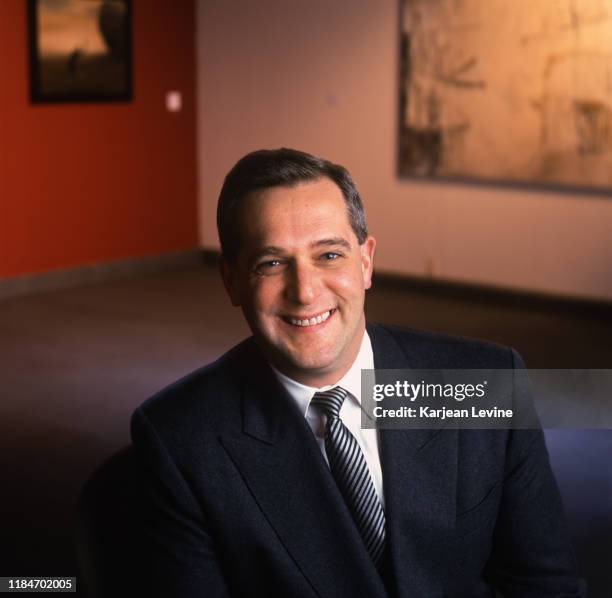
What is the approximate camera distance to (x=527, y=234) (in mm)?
7125

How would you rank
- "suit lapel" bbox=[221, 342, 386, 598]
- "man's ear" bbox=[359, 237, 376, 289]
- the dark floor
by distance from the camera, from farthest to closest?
the dark floor → "man's ear" bbox=[359, 237, 376, 289] → "suit lapel" bbox=[221, 342, 386, 598]

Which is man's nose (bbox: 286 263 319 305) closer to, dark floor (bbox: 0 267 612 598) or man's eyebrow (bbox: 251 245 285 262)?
man's eyebrow (bbox: 251 245 285 262)

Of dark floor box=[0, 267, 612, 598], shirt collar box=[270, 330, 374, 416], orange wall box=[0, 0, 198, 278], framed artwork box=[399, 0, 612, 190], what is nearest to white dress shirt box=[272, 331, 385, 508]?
shirt collar box=[270, 330, 374, 416]

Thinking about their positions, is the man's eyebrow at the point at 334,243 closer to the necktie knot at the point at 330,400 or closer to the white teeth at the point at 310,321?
the white teeth at the point at 310,321

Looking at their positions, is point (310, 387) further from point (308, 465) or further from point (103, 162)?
point (103, 162)

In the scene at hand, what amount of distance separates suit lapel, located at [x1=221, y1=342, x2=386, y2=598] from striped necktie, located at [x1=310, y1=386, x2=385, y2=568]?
1.0 inches

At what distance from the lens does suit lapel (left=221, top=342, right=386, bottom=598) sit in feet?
4.87

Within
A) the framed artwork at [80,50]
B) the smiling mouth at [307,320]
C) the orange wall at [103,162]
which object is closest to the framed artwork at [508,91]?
the orange wall at [103,162]

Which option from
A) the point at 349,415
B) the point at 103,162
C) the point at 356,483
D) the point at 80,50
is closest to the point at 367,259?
the point at 349,415

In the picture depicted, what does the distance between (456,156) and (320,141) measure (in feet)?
3.96

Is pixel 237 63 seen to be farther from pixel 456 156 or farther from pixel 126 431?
pixel 126 431

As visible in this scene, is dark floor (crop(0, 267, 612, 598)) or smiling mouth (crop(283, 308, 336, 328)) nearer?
smiling mouth (crop(283, 308, 336, 328))

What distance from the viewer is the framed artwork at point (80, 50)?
748 centimetres

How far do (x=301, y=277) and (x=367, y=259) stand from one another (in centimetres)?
18
